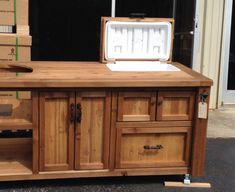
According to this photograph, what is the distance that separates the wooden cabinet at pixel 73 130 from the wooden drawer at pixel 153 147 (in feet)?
0.40

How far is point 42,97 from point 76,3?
358 cm

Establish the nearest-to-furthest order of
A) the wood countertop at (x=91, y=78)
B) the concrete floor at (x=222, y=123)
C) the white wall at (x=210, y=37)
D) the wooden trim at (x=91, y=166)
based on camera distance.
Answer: the wood countertop at (x=91, y=78)
the wooden trim at (x=91, y=166)
the concrete floor at (x=222, y=123)
the white wall at (x=210, y=37)

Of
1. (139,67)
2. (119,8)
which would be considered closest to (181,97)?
(139,67)

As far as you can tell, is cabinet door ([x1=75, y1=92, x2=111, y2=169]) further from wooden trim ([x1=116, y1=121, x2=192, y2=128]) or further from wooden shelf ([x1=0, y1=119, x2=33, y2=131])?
wooden shelf ([x1=0, y1=119, x2=33, y2=131])

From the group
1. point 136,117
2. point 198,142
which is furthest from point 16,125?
point 198,142

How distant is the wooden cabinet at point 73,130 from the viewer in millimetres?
2990

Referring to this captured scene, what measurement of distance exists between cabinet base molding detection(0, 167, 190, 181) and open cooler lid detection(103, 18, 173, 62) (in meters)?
0.92

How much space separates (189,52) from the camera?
5.23 metres

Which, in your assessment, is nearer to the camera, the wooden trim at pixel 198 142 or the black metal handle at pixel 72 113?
the black metal handle at pixel 72 113

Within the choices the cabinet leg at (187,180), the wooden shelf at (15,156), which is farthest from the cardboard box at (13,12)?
the cabinet leg at (187,180)

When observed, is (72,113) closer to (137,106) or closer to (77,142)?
(77,142)

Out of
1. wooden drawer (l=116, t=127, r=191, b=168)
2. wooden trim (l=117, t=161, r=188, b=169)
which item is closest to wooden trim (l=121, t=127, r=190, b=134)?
wooden drawer (l=116, t=127, r=191, b=168)

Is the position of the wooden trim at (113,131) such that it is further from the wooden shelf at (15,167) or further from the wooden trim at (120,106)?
the wooden shelf at (15,167)

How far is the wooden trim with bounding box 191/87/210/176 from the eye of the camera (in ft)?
10.2
